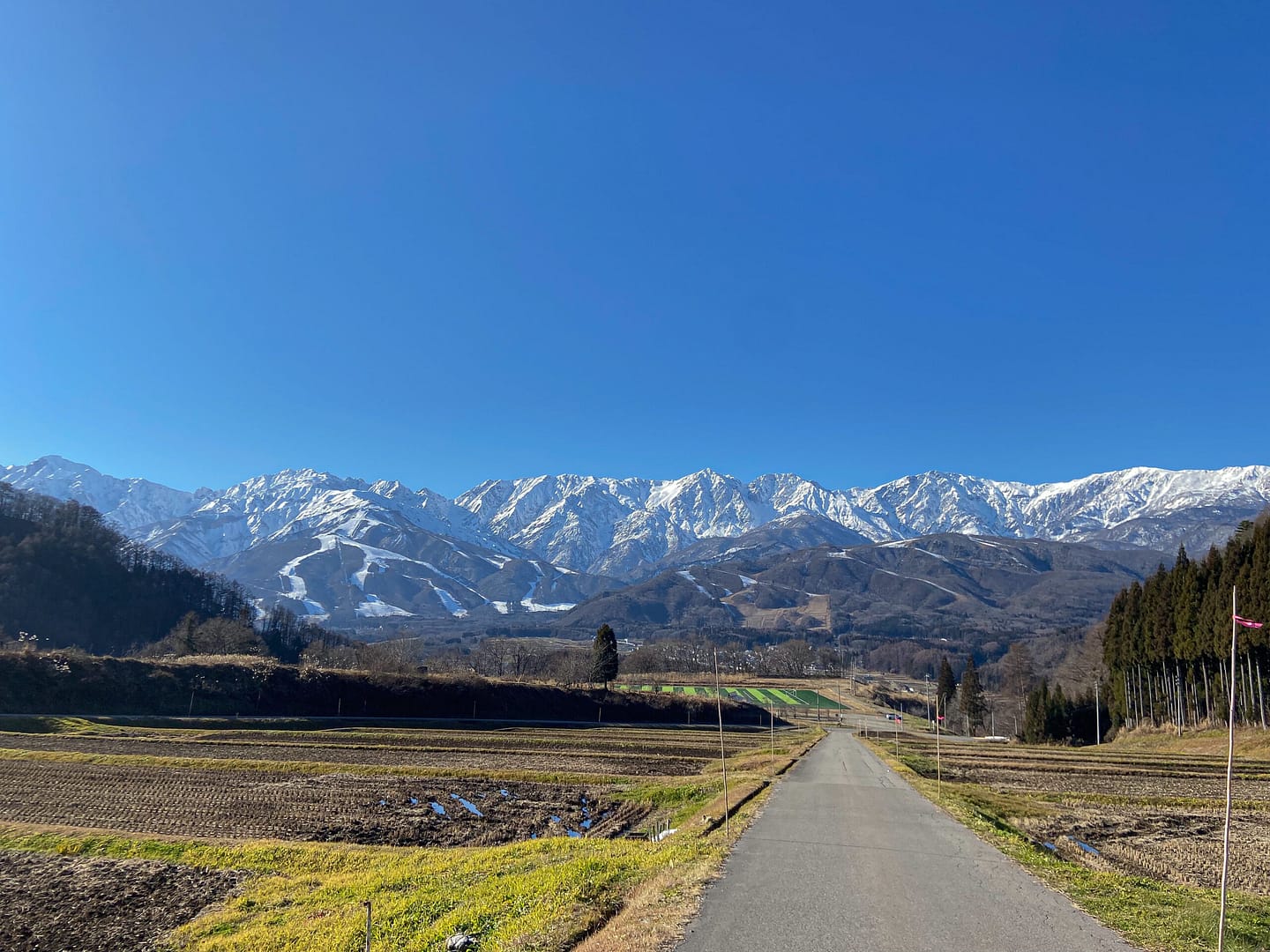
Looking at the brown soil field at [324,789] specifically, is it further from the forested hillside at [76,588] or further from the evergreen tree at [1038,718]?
the forested hillside at [76,588]

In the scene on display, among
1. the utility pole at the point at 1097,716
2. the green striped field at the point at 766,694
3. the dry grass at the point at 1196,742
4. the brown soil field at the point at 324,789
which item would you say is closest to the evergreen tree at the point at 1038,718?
the utility pole at the point at 1097,716

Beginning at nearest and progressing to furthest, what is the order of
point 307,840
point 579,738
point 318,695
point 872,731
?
point 307,840
point 579,738
point 318,695
point 872,731

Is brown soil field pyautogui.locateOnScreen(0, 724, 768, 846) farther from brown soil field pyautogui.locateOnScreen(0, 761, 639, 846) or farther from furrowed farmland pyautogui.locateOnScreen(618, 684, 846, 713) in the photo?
furrowed farmland pyautogui.locateOnScreen(618, 684, 846, 713)

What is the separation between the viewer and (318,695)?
89625 mm

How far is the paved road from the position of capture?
1138 cm

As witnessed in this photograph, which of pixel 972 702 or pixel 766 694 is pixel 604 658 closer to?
pixel 972 702

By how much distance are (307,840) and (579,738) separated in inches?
1754

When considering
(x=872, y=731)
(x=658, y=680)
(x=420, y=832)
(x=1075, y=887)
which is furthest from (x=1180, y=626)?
(x=658, y=680)

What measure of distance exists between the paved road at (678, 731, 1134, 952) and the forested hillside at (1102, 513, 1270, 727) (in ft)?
154

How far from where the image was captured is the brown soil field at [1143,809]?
69.3 feet

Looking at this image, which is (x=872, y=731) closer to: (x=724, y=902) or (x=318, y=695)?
(x=318, y=695)

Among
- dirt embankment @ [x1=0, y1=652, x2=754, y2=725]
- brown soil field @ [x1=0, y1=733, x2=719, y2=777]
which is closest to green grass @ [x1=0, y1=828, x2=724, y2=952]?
brown soil field @ [x1=0, y1=733, x2=719, y2=777]

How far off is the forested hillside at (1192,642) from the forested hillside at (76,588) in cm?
16938

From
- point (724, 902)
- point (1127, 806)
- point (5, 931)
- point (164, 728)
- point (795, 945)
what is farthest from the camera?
point (164, 728)
